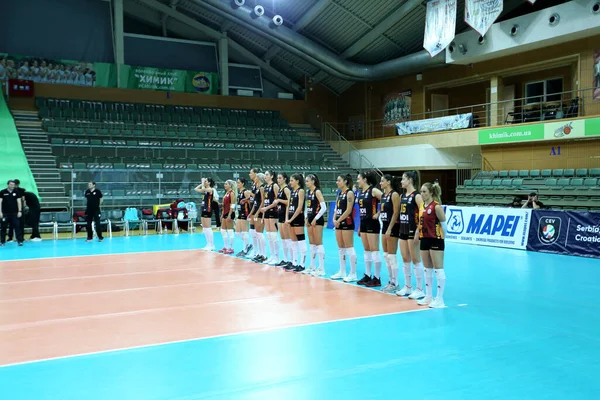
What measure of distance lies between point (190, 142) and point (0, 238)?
1103 cm

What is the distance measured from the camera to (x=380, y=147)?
2833 centimetres

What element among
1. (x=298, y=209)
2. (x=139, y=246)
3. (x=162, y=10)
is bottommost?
(x=139, y=246)

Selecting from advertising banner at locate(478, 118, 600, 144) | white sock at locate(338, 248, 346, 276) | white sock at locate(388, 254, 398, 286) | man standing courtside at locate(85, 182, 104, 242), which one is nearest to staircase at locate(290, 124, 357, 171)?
advertising banner at locate(478, 118, 600, 144)

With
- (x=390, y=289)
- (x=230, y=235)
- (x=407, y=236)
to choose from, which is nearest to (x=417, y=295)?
(x=390, y=289)

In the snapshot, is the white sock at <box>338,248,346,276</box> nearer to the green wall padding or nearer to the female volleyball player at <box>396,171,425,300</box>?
the female volleyball player at <box>396,171,425,300</box>

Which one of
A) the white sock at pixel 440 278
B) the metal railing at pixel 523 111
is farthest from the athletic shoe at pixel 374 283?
the metal railing at pixel 523 111

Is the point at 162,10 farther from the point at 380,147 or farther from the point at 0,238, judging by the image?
the point at 0,238

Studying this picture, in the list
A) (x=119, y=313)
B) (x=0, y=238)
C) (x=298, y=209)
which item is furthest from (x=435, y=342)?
(x=0, y=238)

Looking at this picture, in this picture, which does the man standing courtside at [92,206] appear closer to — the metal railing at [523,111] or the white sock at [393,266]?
the white sock at [393,266]

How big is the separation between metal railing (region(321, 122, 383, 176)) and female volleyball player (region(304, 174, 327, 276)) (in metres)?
17.5

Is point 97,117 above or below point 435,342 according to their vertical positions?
above

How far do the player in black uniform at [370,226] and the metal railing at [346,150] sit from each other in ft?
60.7

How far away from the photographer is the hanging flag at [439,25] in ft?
73.7

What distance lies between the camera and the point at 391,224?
8.45 metres
